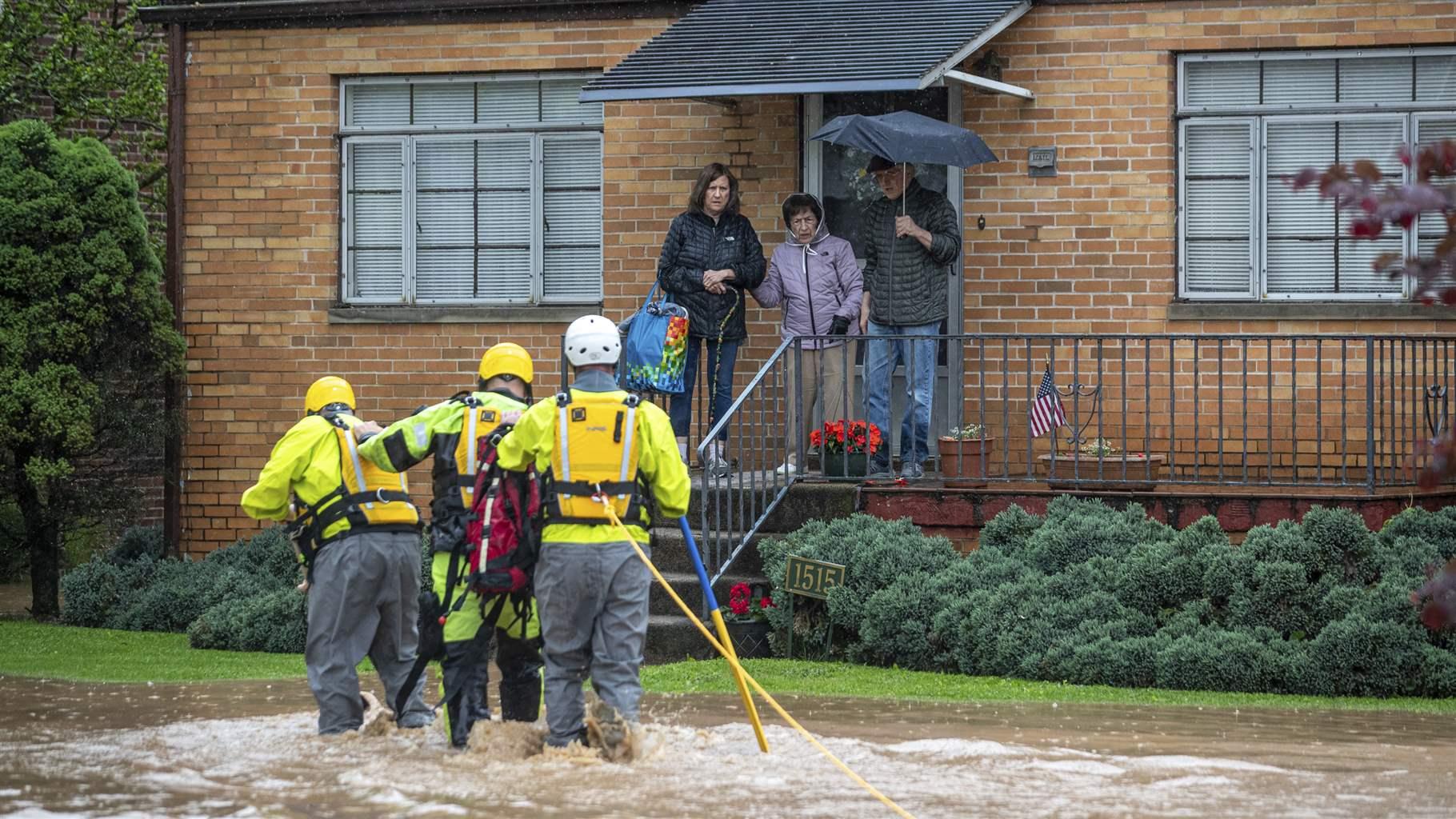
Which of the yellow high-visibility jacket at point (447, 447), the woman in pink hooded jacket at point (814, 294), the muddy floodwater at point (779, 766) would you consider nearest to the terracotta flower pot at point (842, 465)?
the woman in pink hooded jacket at point (814, 294)

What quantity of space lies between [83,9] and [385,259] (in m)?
4.50

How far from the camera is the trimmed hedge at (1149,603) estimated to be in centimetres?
960

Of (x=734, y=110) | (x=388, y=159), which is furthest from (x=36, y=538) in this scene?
(x=734, y=110)

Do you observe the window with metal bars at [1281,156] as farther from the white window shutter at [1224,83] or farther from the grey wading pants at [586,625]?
the grey wading pants at [586,625]

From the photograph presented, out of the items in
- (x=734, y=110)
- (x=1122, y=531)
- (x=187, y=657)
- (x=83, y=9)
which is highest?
(x=83, y=9)

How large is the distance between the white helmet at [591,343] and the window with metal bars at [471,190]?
5.71 metres

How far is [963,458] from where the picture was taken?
11.7 meters

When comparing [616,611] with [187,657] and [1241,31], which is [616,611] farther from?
[1241,31]

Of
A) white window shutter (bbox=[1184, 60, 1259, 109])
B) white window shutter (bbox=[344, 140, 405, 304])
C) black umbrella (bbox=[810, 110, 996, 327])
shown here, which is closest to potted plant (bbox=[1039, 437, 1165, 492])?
black umbrella (bbox=[810, 110, 996, 327])

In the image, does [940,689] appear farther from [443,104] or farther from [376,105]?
[376,105]

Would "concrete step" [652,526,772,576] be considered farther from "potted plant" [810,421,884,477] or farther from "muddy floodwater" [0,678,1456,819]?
"muddy floodwater" [0,678,1456,819]

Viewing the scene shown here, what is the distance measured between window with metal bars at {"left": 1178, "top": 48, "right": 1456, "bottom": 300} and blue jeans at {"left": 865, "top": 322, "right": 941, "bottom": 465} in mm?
1983

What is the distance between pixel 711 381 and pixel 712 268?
0.73 metres

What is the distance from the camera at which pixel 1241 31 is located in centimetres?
1248
